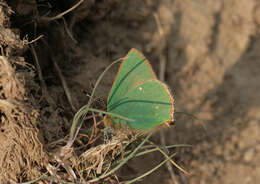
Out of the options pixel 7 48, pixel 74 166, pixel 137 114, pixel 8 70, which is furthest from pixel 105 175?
pixel 7 48

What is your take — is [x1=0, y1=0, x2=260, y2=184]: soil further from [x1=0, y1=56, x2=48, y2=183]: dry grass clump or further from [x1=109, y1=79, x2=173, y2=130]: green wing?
[x1=109, y1=79, x2=173, y2=130]: green wing

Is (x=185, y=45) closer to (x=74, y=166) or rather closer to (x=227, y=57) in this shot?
(x=227, y=57)

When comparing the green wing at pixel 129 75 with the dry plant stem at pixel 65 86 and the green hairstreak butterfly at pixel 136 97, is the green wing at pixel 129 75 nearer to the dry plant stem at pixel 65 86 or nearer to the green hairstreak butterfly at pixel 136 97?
the green hairstreak butterfly at pixel 136 97

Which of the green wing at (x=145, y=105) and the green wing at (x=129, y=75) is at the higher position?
the green wing at (x=129, y=75)

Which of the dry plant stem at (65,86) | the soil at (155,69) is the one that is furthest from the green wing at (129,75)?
the dry plant stem at (65,86)

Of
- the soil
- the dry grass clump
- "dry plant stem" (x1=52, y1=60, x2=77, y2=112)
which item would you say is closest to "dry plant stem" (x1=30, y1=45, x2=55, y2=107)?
the soil

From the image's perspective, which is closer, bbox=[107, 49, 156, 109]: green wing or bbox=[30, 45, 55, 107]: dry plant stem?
bbox=[107, 49, 156, 109]: green wing

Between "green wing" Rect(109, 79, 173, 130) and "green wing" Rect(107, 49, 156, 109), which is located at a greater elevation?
"green wing" Rect(107, 49, 156, 109)

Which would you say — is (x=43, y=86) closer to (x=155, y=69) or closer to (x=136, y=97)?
(x=136, y=97)

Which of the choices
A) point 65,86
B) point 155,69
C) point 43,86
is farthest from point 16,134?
point 155,69
